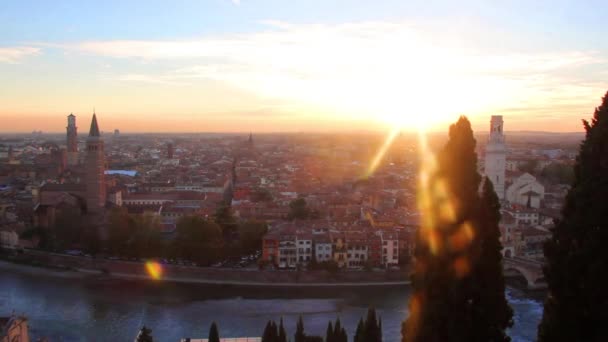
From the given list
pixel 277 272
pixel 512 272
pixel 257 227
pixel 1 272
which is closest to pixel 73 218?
pixel 1 272

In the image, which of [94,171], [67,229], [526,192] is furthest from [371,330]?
[526,192]

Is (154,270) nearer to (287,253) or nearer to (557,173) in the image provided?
(287,253)

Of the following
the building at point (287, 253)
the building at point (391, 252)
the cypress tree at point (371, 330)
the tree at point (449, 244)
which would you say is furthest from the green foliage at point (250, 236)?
the tree at point (449, 244)

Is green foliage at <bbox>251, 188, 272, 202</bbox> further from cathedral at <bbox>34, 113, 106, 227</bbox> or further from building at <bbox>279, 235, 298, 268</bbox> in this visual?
building at <bbox>279, 235, 298, 268</bbox>

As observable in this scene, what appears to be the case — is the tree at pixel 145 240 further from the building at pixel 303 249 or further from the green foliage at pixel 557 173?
the green foliage at pixel 557 173

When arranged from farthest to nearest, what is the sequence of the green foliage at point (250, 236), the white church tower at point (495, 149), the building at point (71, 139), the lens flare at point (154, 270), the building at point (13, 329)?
the building at point (71, 139)
the white church tower at point (495, 149)
the green foliage at point (250, 236)
the lens flare at point (154, 270)
the building at point (13, 329)

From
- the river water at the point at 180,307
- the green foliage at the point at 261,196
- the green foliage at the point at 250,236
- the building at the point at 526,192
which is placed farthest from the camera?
the green foliage at the point at 261,196

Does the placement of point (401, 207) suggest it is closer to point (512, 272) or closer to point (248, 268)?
point (512, 272)
